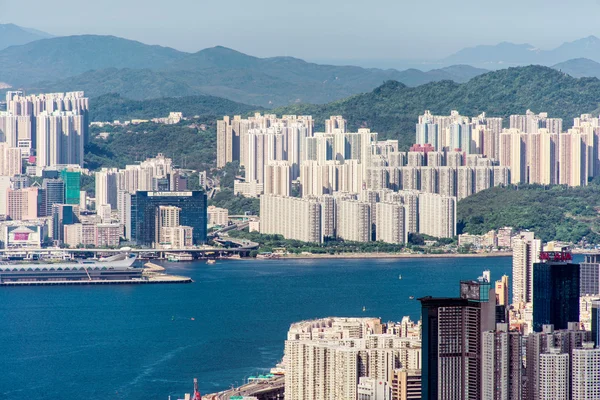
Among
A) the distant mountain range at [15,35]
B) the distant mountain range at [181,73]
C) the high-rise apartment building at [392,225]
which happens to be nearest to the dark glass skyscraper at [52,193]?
the high-rise apartment building at [392,225]

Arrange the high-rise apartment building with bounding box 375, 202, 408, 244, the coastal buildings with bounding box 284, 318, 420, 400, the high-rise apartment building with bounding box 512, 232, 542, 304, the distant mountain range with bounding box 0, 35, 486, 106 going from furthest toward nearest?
1. the distant mountain range with bounding box 0, 35, 486, 106
2. the high-rise apartment building with bounding box 375, 202, 408, 244
3. the high-rise apartment building with bounding box 512, 232, 542, 304
4. the coastal buildings with bounding box 284, 318, 420, 400

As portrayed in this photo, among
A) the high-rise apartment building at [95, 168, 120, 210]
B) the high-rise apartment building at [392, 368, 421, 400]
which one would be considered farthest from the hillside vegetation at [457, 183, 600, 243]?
the high-rise apartment building at [392, 368, 421, 400]

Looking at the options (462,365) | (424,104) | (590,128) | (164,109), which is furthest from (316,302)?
(164,109)

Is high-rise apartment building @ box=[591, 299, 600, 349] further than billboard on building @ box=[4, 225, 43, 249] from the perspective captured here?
No

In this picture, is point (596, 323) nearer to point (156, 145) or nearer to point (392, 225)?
point (392, 225)

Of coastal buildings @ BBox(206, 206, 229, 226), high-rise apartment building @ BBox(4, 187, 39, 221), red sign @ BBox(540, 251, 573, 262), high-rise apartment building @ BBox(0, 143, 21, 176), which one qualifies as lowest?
red sign @ BBox(540, 251, 573, 262)

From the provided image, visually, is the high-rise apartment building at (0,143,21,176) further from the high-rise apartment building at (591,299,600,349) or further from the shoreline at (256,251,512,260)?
the high-rise apartment building at (591,299,600,349)

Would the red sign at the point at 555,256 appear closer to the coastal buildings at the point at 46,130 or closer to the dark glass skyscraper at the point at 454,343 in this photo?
the dark glass skyscraper at the point at 454,343

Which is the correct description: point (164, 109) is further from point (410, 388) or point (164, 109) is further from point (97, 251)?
point (410, 388)
